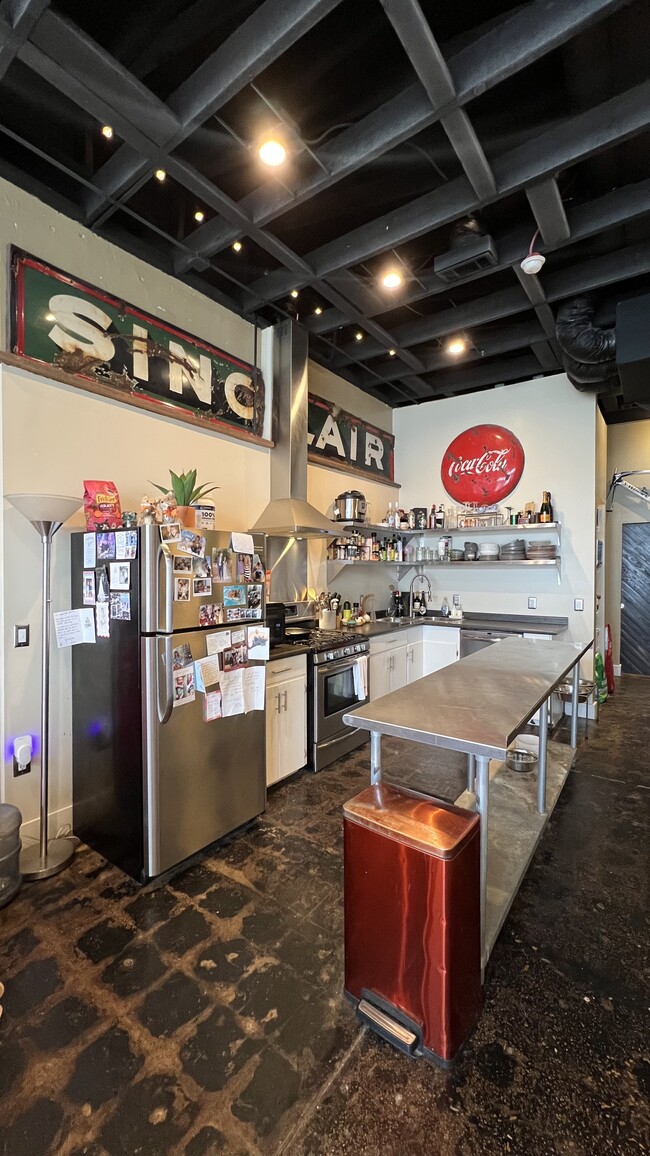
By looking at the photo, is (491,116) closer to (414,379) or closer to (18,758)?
(414,379)

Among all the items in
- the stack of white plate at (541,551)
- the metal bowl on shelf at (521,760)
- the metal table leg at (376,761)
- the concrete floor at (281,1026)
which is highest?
the stack of white plate at (541,551)

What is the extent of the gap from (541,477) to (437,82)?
3679mm

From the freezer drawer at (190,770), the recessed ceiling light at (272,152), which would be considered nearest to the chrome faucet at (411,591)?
the freezer drawer at (190,770)

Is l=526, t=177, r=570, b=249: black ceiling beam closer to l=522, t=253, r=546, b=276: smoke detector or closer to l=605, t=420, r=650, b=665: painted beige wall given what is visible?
l=522, t=253, r=546, b=276: smoke detector

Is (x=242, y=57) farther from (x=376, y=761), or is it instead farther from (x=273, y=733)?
(x=273, y=733)

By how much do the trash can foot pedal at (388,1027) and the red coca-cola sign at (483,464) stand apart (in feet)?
15.3

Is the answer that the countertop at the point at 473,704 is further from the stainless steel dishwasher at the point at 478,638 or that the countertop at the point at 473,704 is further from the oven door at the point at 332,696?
the stainless steel dishwasher at the point at 478,638

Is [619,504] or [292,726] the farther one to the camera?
[619,504]

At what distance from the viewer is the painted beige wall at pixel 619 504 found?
6004 millimetres

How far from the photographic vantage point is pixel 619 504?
20.4 feet

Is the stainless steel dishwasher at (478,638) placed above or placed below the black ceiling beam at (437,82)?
below

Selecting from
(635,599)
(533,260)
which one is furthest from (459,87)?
(635,599)

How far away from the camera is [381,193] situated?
106 inches

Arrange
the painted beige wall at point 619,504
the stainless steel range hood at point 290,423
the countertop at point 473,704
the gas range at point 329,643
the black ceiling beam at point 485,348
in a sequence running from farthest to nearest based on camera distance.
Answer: the painted beige wall at point 619,504, the black ceiling beam at point 485,348, the stainless steel range hood at point 290,423, the gas range at point 329,643, the countertop at point 473,704
